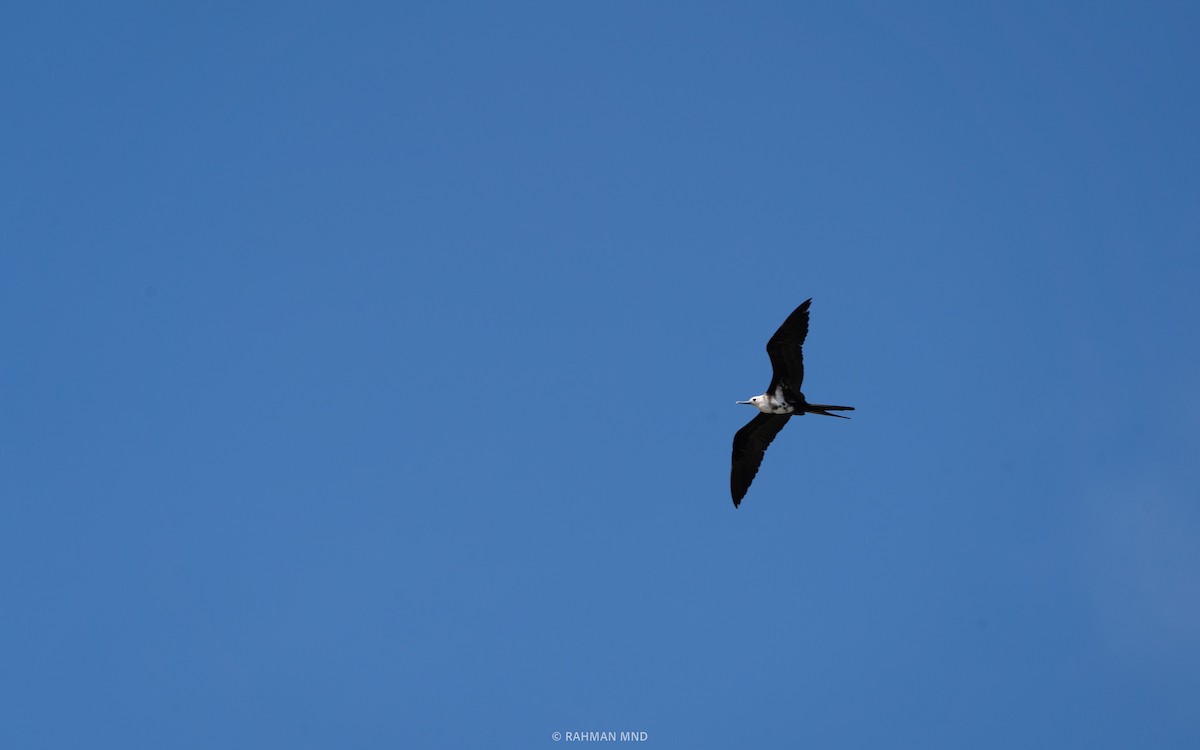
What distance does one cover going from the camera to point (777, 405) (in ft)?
85.5

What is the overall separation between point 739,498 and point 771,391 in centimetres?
356

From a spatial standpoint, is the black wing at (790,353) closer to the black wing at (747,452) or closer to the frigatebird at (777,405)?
the frigatebird at (777,405)

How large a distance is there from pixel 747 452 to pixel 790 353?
13.3ft

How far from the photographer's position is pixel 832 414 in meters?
24.6

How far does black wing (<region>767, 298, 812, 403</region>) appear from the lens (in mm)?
24141

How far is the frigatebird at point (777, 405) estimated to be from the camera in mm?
24328

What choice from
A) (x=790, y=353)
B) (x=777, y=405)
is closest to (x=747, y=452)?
(x=777, y=405)

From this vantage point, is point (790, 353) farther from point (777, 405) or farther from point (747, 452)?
point (747, 452)

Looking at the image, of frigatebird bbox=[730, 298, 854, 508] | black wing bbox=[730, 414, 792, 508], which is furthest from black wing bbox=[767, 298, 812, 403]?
black wing bbox=[730, 414, 792, 508]

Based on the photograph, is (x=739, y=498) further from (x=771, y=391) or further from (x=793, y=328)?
(x=793, y=328)

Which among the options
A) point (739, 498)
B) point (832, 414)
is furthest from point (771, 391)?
point (739, 498)

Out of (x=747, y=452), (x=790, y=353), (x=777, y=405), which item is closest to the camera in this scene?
(x=790, y=353)

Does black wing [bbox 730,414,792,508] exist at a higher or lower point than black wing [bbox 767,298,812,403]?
lower

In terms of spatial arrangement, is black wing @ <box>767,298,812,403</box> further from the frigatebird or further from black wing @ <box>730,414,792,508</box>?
black wing @ <box>730,414,792,508</box>
